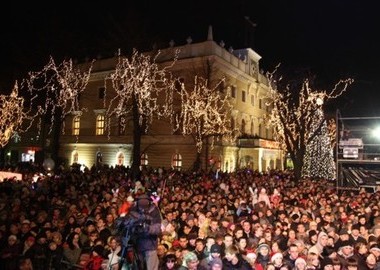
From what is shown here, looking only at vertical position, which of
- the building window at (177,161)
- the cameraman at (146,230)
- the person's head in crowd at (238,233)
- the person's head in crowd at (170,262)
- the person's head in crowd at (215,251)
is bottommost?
the person's head in crowd at (170,262)

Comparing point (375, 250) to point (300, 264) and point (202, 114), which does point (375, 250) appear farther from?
point (202, 114)

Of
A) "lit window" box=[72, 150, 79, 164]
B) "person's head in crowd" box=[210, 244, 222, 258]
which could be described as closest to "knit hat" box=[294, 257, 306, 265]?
"person's head in crowd" box=[210, 244, 222, 258]

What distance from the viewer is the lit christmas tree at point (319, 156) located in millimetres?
29844

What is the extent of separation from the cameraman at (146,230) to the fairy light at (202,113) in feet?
81.7

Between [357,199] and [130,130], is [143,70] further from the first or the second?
[357,199]

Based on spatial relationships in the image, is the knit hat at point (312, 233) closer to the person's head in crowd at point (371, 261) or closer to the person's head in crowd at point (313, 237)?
the person's head in crowd at point (313, 237)

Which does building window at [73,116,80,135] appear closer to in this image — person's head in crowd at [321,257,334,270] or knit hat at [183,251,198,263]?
knit hat at [183,251,198,263]

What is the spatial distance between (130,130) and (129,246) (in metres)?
33.3

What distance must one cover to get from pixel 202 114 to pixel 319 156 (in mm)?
9684

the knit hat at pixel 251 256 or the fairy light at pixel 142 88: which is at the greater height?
the fairy light at pixel 142 88

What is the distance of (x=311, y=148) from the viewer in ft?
103

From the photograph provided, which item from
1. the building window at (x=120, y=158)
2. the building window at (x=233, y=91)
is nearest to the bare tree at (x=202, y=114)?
the building window at (x=233, y=91)

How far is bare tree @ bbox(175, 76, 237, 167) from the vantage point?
3203cm

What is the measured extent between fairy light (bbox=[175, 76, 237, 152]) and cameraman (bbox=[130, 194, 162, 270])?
81.7 ft
